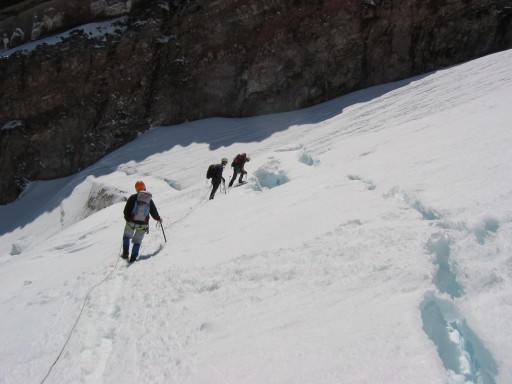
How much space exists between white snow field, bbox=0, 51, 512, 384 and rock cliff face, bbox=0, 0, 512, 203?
14730 mm

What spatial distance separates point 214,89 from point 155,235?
736 inches

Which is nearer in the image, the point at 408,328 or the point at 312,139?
the point at 408,328

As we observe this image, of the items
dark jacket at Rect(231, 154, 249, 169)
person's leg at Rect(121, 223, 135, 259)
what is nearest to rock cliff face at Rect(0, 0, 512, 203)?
dark jacket at Rect(231, 154, 249, 169)

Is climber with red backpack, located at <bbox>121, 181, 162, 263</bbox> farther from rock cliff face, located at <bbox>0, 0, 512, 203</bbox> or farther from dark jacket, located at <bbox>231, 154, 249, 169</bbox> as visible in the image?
rock cliff face, located at <bbox>0, 0, 512, 203</bbox>

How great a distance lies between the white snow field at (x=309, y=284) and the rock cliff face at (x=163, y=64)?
1473 centimetres

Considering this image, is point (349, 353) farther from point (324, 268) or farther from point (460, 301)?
point (324, 268)

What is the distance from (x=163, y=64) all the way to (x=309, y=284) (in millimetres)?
25451

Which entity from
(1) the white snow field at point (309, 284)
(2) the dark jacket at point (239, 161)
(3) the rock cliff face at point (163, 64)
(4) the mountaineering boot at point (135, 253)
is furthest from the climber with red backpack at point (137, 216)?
(3) the rock cliff face at point (163, 64)

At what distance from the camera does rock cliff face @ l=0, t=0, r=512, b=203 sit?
83.3ft

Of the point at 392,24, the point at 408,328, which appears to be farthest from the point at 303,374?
the point at 392,24

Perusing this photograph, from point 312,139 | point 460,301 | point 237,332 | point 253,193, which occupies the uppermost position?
point 460,301

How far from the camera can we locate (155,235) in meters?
9.72

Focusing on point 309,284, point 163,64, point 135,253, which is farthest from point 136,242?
point 163,64

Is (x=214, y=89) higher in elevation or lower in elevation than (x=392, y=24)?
lower
